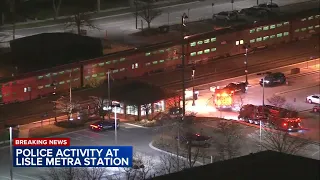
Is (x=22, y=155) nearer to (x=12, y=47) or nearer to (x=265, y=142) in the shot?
(x=265, y=142)

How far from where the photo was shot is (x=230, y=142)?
2011 cm

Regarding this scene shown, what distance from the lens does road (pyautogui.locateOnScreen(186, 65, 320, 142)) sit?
22969 mm

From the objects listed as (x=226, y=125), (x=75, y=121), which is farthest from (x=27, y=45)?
(x=226, y=125)

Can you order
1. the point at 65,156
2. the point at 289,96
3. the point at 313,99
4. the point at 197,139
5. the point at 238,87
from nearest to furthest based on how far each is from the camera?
1. the point at 65,156
2. the point at 197,139
3. the point at 313,99
4. the point at 289,96
5. the point at 238,87

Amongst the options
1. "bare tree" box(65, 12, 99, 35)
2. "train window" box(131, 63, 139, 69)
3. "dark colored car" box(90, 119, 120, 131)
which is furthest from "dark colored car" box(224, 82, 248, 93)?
"bare tree" box(65, 12, 99, 35)

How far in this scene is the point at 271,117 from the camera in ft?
73.3

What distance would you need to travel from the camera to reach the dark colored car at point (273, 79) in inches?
1056

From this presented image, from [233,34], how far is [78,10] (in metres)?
9.72

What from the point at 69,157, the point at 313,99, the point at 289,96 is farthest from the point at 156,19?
the point at 69,157

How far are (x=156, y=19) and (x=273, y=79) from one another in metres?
10.9

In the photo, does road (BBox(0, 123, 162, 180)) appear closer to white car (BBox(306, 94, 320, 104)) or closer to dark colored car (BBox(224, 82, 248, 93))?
dark colored car (BBox(224, 82, 248, 93))

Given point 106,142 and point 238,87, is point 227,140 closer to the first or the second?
point 106,142

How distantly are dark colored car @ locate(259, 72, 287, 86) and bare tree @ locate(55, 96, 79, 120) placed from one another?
22.1ft

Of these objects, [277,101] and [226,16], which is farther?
[226,16]
